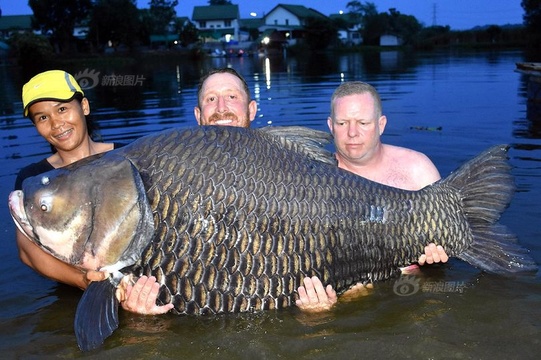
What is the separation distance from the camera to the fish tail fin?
13.0 feet

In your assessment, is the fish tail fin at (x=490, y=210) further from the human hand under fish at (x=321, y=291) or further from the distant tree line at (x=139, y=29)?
the distant tree line at (x=139, y=29)

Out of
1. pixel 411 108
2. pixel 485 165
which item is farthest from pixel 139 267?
pixel 411 108

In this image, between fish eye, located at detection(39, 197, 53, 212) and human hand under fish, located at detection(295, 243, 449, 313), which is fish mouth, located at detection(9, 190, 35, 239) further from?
human hand under fish, located at detection(295, 243, 449, 313)

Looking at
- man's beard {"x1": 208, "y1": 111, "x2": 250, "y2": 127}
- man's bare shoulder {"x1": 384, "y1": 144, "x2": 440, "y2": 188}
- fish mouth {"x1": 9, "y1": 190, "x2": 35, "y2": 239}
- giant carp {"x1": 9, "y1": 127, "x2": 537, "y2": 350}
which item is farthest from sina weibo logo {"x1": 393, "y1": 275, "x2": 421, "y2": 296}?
fish mouth {"x1": 9, "y1": 190, "x2": 35, "y2": 239}

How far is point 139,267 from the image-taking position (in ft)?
10.6

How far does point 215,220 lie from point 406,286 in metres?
1.80

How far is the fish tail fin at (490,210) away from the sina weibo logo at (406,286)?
0.47 m

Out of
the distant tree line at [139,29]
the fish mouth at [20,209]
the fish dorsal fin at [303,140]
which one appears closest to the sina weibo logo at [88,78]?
the distant tree line at [139,29]

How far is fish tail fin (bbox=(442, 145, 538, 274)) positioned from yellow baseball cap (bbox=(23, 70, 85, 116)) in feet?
10.0

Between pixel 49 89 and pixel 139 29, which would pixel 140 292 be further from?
pixel 139 29

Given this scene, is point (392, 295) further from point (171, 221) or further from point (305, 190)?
point (171, 221)

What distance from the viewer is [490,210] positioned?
4.00 metres

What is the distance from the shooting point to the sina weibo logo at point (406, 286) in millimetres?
4148

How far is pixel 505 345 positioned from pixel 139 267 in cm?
222
